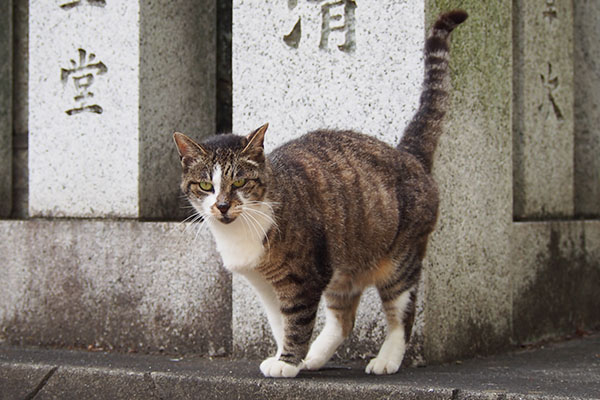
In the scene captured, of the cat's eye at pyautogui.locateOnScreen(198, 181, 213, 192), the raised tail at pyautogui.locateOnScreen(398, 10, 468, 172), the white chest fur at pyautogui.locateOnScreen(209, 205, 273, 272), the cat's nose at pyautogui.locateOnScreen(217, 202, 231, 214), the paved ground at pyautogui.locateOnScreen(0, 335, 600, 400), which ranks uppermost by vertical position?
the raised tail at pyautogui.locateOnScreen(398, 10, 468, 172)

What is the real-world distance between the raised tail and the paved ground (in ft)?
3.51

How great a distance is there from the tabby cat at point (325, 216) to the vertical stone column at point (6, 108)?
2697 mm

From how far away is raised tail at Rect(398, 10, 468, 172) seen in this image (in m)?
3.80

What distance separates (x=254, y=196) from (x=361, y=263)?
0.66 meters

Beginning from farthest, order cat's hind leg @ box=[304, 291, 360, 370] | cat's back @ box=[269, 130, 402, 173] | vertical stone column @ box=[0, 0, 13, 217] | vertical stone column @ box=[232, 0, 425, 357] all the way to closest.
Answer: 1. vertical stone column @ box=[0, 0, 13, 217]
2. vertical stone column @ box=[232, 0, 425, 357]
3. cat's hind leg @ box=[304, 291, 360, 370]
4. cat's back @ box=[269, 130, 402, 173]

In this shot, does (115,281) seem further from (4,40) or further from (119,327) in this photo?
(4,40)

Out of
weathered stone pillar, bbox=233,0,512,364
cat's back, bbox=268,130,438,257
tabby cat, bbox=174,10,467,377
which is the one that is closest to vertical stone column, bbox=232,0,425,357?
weathered stone pillar, bbox=233,0,512,364

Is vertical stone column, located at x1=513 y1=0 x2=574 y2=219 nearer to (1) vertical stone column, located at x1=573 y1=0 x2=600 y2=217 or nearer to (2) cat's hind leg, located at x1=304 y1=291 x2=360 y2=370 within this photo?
(1) vertical stone column, located at x1=573 y1=0 x2=600 y2=217

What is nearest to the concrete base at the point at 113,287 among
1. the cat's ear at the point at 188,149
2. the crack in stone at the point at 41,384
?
the crack in stone at the point at 41,384

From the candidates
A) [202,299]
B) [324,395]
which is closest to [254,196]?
[324,395]

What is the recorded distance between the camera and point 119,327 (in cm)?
483

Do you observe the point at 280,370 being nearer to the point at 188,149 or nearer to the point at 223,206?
the point at 223,206

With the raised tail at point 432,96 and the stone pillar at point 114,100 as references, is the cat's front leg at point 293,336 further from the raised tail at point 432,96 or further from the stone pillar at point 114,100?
the stone pillar at point 114,100

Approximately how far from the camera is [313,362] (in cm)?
381
